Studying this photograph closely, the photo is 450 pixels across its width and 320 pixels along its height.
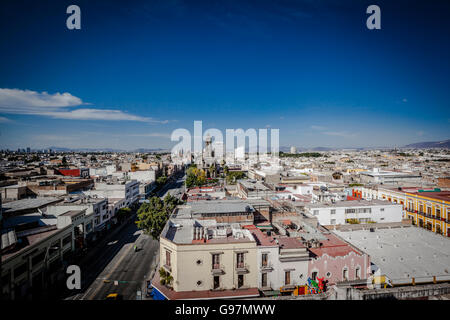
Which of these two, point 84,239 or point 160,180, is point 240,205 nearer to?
point 84,239

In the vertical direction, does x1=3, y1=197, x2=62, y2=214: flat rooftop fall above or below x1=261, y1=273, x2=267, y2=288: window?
above

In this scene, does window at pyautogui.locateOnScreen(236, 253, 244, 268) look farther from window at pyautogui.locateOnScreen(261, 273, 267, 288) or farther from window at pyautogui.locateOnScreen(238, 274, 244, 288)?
window at pyautogui.locateOnScreen(261, 273, 267, 288)

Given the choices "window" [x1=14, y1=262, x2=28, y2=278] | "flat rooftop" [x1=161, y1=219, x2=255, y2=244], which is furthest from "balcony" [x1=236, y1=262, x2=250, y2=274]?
"window" [x1=14, y1=262, x2=28, y2=278]

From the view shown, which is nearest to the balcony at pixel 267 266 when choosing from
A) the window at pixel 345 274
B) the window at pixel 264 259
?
the window at pixel 264 259

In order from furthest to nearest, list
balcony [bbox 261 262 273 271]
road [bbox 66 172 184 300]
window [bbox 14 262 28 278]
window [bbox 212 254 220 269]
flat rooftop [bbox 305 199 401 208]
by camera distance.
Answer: flat rooftop [bbox 305 199 401 208], road [bbox 66 172 184 300], balcony [bbox 261 262 273 271], window [bbox 14 262 28 278], window [bbox 212 254 220 269]

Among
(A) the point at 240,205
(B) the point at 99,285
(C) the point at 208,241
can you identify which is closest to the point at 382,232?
(A) the point at 240,205

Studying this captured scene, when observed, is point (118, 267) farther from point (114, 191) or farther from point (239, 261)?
point (114, 191)
